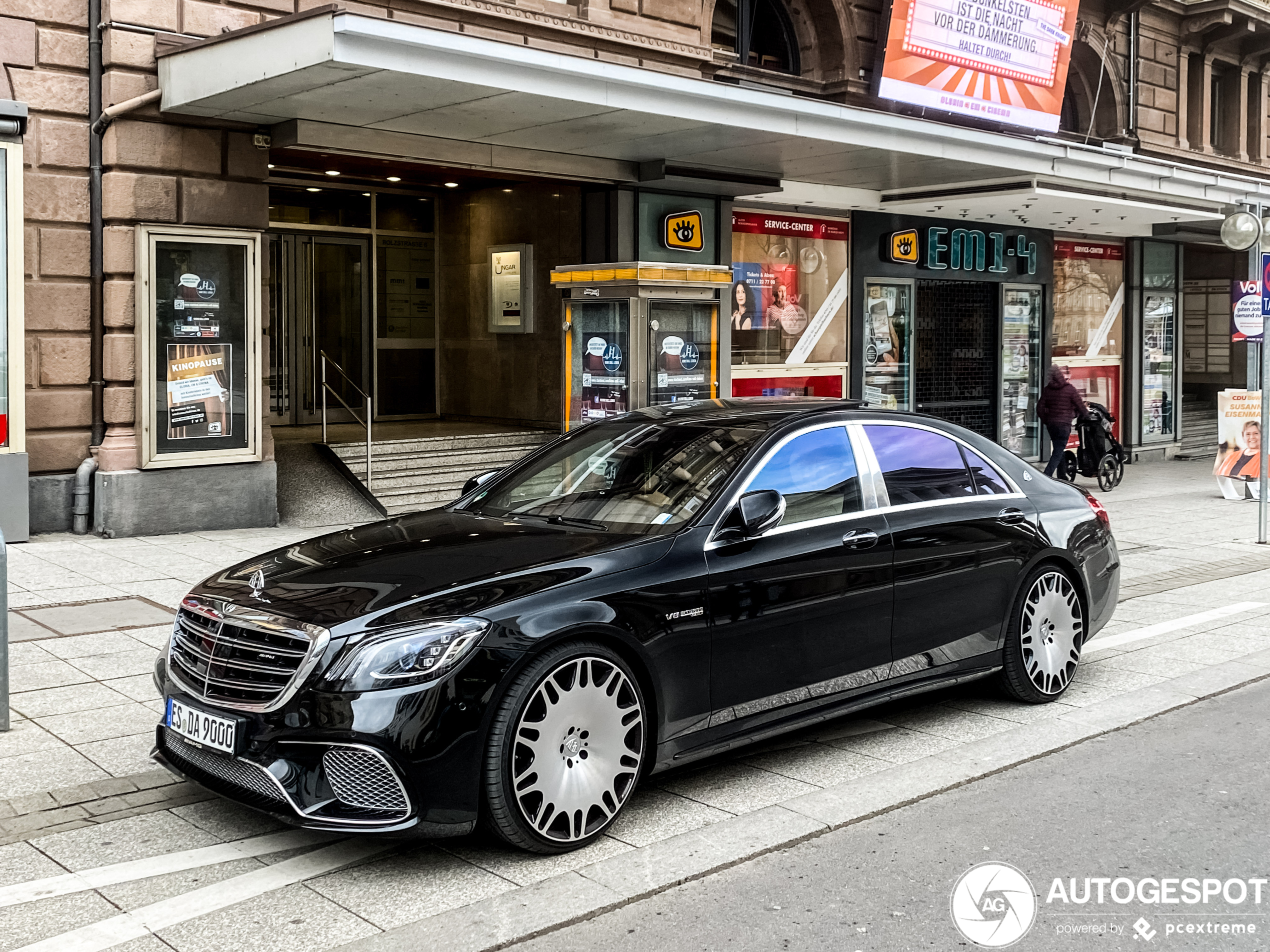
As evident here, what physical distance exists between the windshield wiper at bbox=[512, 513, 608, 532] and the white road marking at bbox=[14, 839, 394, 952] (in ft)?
4.74

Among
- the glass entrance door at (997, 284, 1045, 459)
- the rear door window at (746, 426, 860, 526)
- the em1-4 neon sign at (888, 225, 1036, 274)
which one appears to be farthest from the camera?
the glass entrance door at (997, 284, 1045, 459)

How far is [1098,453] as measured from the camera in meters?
17.6

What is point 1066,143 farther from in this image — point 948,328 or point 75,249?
point 75,249

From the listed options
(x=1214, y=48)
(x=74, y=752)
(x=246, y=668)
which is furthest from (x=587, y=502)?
(x=1214, y=48)

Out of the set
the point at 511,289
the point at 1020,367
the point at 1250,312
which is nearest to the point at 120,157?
the point at 511,289

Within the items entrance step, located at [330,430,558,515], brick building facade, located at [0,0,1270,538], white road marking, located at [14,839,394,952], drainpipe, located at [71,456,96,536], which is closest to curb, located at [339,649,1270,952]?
white road marking, located at [14,839,394,952]

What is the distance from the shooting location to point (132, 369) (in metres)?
11.7

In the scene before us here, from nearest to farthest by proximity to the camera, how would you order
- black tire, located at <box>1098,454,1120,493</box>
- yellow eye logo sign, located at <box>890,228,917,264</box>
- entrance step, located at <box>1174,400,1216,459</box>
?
black tire, located at <box>1098,454,1120,493</box> → yellow eye logo sign, located at <box>890,228,917,264</box> → entrance step, located at <box>1174,400,1216,459</box>

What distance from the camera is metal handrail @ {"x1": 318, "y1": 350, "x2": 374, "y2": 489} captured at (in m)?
13.2

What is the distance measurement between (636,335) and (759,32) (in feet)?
24.1

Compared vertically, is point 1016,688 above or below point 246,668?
below

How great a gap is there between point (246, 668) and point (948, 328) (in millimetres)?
16807

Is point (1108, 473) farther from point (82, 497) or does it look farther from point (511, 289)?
point (82, 497)

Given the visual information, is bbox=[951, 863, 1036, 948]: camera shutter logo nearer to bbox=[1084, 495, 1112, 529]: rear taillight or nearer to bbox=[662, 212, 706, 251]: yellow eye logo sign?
bbox=[1084, 495, 1112, 529]: rear taillight
